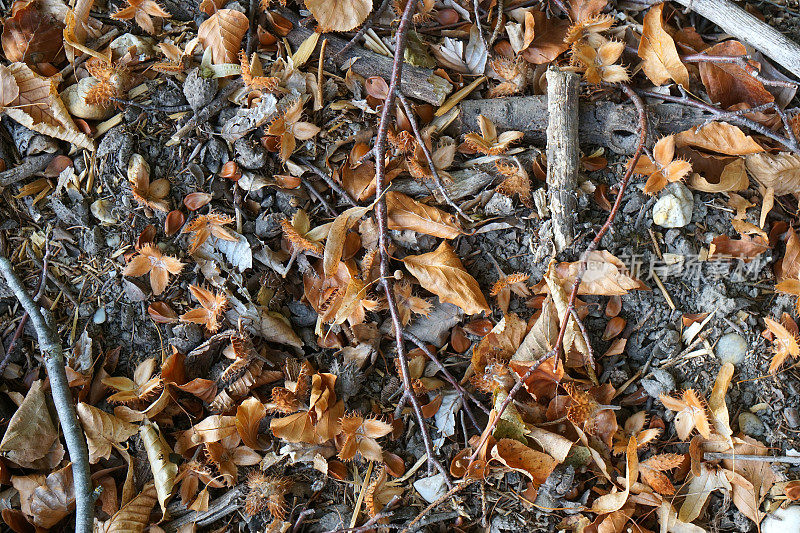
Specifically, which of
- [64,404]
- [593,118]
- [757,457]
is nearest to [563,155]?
[593,118]

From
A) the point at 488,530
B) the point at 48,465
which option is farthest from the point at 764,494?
the point at 48,465

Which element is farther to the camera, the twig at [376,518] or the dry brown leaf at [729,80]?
the dry brown leaf at [729,80]

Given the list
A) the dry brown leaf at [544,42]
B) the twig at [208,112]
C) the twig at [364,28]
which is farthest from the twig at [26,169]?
the dry brown leaf at [544,42]

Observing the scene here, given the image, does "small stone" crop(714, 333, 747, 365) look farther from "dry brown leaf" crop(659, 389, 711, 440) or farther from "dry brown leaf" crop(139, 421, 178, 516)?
"dry brown leaf" crop(139, 421, 178, 516)

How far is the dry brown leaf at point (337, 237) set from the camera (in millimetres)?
1661

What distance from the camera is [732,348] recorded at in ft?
5.67

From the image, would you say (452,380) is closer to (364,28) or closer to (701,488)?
(701,488)

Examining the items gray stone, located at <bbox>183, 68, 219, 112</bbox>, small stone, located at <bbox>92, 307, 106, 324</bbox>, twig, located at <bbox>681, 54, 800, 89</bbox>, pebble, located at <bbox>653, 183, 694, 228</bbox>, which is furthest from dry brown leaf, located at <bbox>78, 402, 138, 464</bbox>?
twig, located at <bbox>681, 54, 800, 89</bbox>

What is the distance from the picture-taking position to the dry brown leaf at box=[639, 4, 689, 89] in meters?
1.77

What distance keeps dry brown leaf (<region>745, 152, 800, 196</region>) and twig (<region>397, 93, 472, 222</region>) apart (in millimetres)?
893

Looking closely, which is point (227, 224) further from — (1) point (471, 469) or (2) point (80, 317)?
(1) point (471, 469)

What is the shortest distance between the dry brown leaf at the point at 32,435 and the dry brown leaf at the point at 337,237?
3.03ft

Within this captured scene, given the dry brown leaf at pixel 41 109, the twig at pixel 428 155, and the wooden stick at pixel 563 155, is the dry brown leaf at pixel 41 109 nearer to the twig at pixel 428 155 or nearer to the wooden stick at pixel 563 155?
the twig at pixel 428 155

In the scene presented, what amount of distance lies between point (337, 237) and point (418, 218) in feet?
0.81
